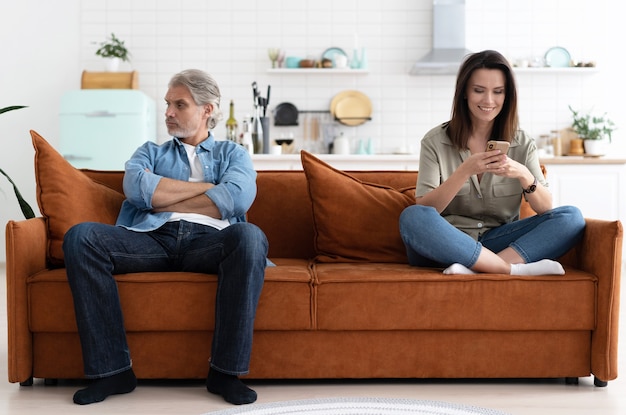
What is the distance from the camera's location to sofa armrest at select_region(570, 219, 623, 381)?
2594 mm

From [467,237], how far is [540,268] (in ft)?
0.88

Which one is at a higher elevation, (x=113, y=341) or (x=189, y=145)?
(x=189, y=145)

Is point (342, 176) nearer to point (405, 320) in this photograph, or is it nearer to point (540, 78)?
point (405, 320)

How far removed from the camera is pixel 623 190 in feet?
19.9

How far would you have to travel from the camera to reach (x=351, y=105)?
21.9ft

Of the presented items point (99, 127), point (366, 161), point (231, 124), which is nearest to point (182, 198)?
point (366, 161)

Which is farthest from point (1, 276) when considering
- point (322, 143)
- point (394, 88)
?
point (394, 88)

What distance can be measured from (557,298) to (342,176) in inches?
39.8

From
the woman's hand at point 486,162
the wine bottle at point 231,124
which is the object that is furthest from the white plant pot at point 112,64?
the woman's hand at point 486,162

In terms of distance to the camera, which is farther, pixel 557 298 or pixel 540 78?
pixel 540 78

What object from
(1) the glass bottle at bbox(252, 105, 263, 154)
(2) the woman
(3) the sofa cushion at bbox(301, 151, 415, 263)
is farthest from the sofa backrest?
(1) the glass bottle at bbox(252, 105, 263, 154)

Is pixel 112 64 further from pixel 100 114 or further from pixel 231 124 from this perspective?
pixel 231 124

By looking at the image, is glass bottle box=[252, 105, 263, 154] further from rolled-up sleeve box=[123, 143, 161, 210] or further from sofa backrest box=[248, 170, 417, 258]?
rolled-up sleeve box=[123, 143, 161, 210]

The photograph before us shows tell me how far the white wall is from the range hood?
8.7 inches
